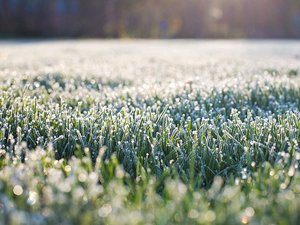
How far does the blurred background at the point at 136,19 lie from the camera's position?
26.5 m

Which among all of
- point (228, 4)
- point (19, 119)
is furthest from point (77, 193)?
point (228, 4)

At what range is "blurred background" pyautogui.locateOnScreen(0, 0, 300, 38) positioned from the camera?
86.8 feet

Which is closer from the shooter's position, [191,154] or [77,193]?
[77,193]

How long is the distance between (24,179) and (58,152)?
641 mm

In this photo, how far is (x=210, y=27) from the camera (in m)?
→ 28.7

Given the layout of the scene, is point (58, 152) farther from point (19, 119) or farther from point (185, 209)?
point (185, 209)

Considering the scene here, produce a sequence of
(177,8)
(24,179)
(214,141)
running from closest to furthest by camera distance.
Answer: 1. (24,179)
2. (214,141)
3. (177,8)

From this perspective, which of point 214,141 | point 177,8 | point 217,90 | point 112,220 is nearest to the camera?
point 112,220

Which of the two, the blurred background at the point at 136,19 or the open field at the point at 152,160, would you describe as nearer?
the open field at the point at 152,160

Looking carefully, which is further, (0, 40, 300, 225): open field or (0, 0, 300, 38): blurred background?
(0, 0, 300, 38): blurred background

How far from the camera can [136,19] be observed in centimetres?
2755

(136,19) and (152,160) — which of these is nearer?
(152,160)

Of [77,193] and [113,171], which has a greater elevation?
[77,193]

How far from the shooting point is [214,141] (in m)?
1.71
